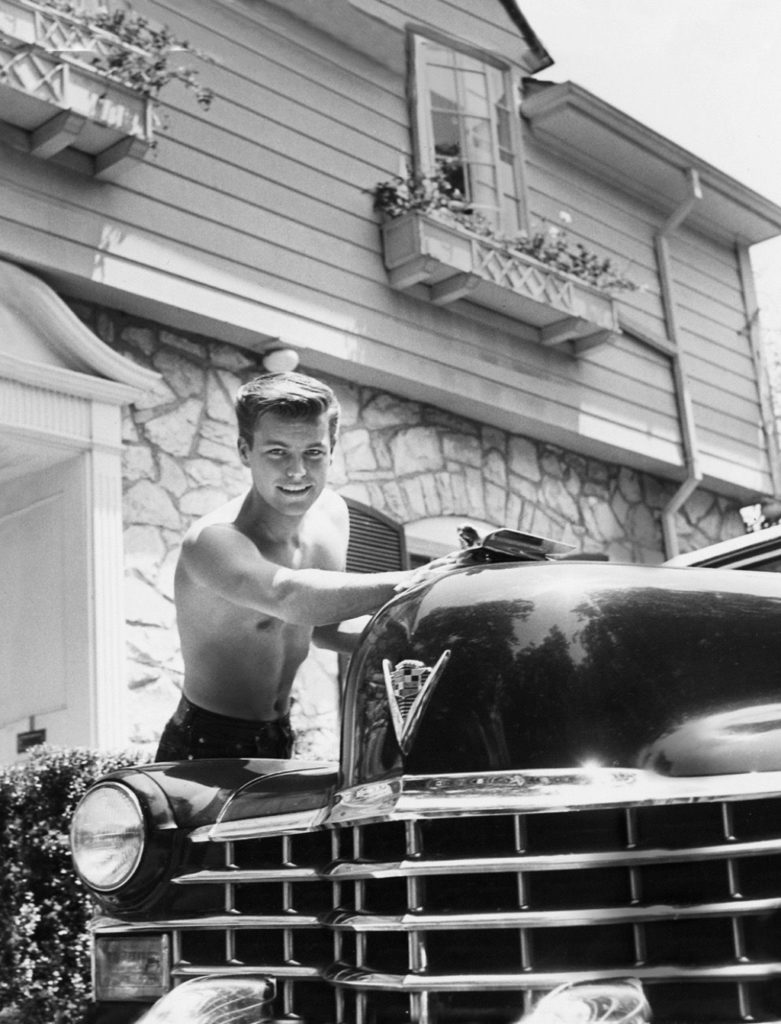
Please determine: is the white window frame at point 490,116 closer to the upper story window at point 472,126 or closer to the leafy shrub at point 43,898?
the upper story window at point 472,126

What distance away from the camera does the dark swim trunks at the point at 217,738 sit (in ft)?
8.09

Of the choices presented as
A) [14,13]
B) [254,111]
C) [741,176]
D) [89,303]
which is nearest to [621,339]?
[741,176]

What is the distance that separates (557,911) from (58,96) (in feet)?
16.0

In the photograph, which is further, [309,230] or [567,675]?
[309,230]

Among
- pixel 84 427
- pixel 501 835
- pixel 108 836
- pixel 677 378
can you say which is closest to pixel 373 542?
pixel 84 427

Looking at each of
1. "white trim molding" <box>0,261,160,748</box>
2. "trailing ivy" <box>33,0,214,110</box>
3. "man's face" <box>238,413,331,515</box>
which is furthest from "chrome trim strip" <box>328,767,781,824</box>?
"trailing ivy" <box>33,0,214,110</box>

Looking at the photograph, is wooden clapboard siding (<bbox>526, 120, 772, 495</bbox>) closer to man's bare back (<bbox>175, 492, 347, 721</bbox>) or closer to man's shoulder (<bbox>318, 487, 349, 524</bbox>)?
man's shoulder (<bbox>318, 487, 349, 524</bbox>)

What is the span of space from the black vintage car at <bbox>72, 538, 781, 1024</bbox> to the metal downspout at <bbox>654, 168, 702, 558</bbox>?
783 cm

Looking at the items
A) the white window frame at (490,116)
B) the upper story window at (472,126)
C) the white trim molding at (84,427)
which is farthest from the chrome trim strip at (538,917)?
the upper story window at (472,126)

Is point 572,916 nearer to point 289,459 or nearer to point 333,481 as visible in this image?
point 289,459

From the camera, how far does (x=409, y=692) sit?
173cm

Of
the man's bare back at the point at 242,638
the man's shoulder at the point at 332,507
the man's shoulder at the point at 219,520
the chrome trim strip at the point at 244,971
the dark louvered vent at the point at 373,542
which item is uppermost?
the dark louvered vent at the point at 373,542

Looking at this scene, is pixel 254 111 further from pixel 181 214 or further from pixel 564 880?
pixel 564 880

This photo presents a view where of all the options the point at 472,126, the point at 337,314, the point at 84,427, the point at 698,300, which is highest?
the point at 472,126
